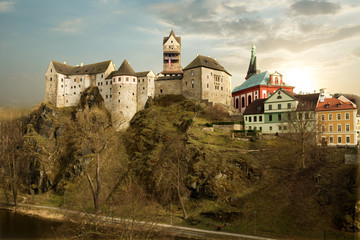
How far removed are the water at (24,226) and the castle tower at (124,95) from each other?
97.6ft

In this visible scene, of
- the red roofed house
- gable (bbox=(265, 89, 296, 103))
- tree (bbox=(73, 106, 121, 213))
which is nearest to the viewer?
gable (bbox=(265, 89, 296, 103))

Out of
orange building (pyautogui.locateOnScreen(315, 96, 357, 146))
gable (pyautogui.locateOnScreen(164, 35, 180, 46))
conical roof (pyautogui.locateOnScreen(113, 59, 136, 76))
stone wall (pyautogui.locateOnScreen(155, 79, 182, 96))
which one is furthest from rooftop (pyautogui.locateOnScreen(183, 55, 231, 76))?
orange building (pyautogui.locateOnScreen(315, 96, 357, 146))

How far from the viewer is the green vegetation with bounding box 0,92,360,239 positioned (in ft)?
104

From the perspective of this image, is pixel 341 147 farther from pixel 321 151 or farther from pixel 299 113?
pixel 299 113

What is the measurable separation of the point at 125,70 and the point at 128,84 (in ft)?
12.0

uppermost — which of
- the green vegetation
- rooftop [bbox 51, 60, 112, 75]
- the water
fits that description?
rooftop [bbox 51, 60, 112, 75]

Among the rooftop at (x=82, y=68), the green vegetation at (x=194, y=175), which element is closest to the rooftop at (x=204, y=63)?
the green vegetation at (x=194, y=175)

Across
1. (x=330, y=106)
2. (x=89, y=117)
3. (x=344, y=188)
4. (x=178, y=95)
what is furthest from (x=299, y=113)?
(x=89, y=117)

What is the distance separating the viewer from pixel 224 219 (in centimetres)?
3362

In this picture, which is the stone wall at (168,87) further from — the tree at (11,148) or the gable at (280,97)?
the tree at (11,148)

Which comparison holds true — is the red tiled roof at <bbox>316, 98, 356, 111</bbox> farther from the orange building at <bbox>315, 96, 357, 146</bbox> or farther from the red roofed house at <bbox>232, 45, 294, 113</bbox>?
the red roofed house at <bbox>232, 45, 294, 113</bbox>

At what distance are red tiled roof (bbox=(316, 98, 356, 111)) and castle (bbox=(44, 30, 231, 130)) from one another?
2612 centimetres

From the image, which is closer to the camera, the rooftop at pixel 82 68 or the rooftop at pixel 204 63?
the rooftop at pixel 204 63

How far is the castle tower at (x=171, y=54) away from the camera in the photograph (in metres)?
84.6
